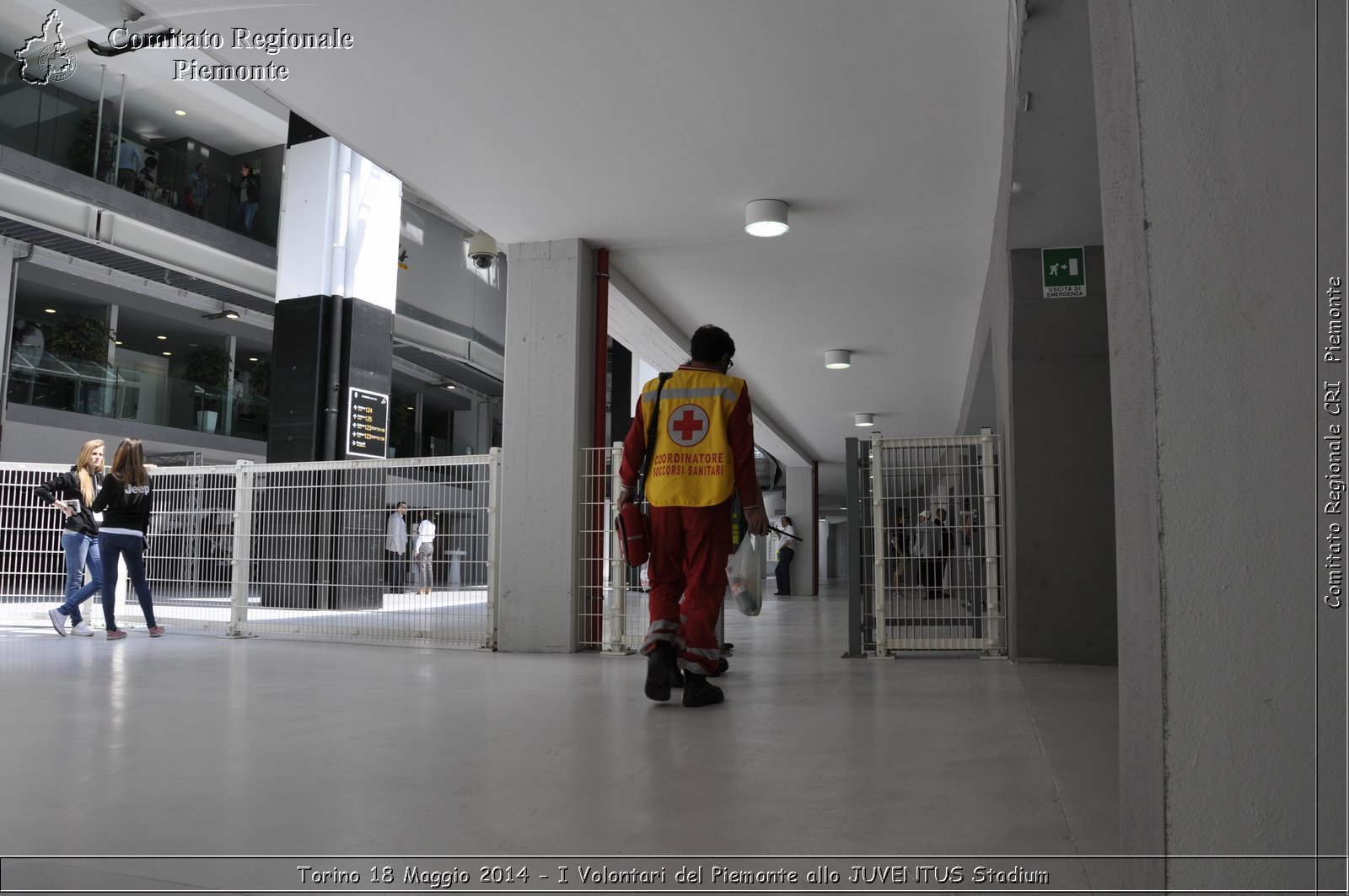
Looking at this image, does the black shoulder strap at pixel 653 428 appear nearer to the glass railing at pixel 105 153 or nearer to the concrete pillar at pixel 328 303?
the concrete pillar at pixel 328 303

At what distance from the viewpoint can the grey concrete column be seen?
25.1 ft

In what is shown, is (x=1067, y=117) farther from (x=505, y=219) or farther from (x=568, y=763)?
(x=505, y=219)

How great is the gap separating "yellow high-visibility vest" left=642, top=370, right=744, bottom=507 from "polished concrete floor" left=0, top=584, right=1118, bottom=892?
1.04 m

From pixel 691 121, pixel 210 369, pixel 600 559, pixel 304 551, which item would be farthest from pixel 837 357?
pixel 210 369

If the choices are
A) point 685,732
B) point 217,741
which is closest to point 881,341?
point 685,732

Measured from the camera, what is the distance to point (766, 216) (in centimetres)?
729

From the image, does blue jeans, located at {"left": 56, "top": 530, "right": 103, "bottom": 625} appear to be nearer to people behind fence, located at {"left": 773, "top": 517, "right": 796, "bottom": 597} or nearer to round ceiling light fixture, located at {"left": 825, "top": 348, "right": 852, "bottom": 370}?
round ceiling light fixture, located at {"left": 825, "top": 348, "right": 852, "bottom": 370}

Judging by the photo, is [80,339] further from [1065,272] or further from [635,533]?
[1065,272]

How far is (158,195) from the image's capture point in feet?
61.5

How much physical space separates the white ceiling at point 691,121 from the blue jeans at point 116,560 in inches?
150

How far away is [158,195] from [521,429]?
49.1 ft

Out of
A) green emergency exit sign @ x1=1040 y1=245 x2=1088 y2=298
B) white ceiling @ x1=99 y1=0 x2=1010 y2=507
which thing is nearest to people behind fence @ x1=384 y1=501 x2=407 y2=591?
white ceiling @ x1=99 y1=0 x2=1010 y2=507

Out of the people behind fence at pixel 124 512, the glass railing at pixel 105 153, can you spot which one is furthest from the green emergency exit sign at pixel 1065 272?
the glass railing at pixel 105 153

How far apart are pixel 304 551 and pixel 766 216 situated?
504 cm
